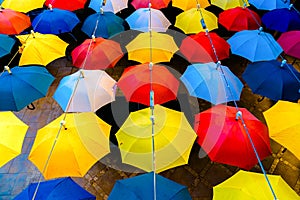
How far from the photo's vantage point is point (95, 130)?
577 centimetres

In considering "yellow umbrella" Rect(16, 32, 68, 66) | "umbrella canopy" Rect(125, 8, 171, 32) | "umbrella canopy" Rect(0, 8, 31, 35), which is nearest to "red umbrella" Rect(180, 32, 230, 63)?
"umbrella canopy" Rect(125, 8, 171, 32)

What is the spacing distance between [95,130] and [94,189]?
1707 mm

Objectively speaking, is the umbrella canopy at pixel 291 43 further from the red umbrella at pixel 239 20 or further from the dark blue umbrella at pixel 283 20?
the red umbrella at pixel 239 20

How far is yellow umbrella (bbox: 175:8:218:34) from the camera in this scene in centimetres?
880

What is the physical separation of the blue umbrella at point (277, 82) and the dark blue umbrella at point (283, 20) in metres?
2.37

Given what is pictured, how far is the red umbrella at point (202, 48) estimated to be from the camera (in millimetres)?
7816

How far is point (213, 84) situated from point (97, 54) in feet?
11.2

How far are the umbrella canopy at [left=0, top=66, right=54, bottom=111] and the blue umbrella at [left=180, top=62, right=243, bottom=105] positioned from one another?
3.92m

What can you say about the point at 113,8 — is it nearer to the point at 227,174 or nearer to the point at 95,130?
the point at 95,130

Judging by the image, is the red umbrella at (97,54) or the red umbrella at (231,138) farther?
the red umbrella at (97,54)

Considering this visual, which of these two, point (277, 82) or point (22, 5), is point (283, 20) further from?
point (22, 5)

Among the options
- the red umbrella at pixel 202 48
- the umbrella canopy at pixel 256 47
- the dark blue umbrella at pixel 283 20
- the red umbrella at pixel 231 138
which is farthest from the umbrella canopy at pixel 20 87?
the dark blue umbrella at pixel 283 20

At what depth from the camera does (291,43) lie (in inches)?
320

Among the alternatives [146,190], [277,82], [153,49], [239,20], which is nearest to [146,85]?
[153,49]
